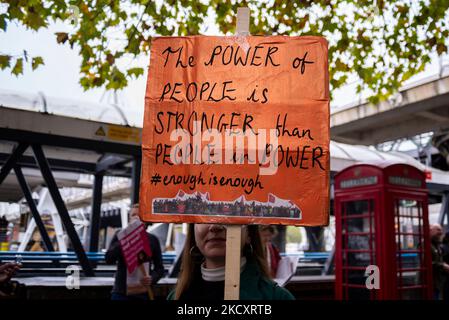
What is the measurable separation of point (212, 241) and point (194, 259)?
130 millimetres

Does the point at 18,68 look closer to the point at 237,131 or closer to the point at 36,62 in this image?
the point at 36,62

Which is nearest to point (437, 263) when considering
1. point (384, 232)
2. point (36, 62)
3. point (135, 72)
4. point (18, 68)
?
point (384, 232)

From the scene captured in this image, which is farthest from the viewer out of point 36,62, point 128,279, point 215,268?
point 36,62

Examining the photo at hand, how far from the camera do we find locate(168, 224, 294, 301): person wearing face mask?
2.24 metres

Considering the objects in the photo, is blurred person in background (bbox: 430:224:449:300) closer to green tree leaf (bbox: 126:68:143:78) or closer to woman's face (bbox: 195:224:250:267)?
green tree leaf (bbox: 126:68:143:78)

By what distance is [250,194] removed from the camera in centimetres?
232

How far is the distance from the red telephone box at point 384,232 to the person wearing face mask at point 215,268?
3826 mm

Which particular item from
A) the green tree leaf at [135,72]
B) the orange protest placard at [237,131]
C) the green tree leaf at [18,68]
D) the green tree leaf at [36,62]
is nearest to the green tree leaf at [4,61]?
the green tree leaf at [18,68]

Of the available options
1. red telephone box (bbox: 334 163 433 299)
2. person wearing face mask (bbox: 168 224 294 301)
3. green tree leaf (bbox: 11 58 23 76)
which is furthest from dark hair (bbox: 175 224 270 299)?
red telephone box (bbox: 334 163 433 299)

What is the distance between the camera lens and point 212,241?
236 cm

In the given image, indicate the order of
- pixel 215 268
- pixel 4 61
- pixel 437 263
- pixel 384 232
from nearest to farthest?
pixel 215 268
pixel 4 61
pixel 384 232
pixel 437 263
